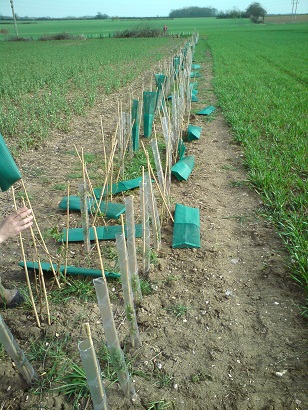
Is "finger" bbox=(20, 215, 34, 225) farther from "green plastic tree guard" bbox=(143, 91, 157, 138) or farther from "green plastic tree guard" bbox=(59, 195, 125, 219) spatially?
"green plastic tree guard" bbox=(143, 91, 157, 138)

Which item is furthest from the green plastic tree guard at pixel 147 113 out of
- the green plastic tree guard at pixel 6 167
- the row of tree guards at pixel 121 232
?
the green plastic tree guard at pixel 6 167

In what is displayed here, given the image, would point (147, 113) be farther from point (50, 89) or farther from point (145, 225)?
point (50, 89)

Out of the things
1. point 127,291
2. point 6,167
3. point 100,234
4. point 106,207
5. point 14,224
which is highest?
point 6,167

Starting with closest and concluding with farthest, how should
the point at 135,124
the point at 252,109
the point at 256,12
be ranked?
the point at 135,124, the point at 252,109, the point at 256,12

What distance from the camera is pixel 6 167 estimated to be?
2.06m

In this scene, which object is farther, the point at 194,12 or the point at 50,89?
the point at 194,12

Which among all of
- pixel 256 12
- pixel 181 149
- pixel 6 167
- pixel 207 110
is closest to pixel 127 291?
pixel 6 167

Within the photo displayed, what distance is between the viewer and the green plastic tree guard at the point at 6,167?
6.64 ft

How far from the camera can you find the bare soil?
6.68 feet

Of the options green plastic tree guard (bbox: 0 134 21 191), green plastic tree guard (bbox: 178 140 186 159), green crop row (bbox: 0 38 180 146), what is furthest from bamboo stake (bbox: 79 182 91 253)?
green crop row (bbox: 0 38 180 146)

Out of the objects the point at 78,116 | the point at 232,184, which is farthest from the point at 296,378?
the point at 78,116

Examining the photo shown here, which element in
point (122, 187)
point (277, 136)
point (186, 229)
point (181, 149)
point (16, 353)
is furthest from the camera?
point (277, 136)

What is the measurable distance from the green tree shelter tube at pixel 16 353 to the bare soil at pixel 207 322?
0.32ft

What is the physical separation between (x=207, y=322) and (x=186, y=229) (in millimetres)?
1086
